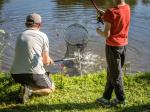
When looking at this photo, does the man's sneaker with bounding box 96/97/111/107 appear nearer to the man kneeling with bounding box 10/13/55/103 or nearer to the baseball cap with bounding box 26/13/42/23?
the man kneeling with bounding box 10/13/55/103

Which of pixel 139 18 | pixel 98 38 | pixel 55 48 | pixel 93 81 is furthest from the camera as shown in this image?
pixel 139 18

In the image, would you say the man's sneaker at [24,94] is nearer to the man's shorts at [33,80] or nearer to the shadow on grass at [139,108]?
the man's shorts at [33,80]

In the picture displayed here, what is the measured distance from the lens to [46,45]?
7.09 meters

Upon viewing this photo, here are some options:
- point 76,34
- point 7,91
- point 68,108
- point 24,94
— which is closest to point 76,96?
point 68,108

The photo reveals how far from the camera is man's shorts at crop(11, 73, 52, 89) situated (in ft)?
23.1

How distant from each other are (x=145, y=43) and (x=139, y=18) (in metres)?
3.27

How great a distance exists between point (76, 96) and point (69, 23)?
8.49 metres

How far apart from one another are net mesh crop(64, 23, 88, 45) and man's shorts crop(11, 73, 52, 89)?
378 cm

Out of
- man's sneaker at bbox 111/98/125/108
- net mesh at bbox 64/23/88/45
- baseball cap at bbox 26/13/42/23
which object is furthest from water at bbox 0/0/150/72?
baseball cap at bbox 26/13/42/23

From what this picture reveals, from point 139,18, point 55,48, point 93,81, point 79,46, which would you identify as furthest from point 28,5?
point 93,81

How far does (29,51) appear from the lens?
7.00 metres

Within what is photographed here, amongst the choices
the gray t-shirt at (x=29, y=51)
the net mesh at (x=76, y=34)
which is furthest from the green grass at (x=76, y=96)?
the net mesh at (x=76, y=34)

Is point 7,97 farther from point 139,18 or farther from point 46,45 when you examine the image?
point 139,18

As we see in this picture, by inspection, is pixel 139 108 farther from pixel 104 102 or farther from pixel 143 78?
pixel 143 78
